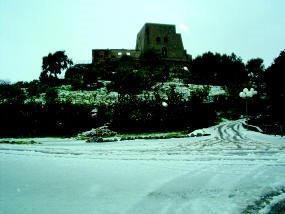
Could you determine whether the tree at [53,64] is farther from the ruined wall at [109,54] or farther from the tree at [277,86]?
the tree at [277,86]

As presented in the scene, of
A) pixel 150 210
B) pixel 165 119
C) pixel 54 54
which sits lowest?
pixel 150 210

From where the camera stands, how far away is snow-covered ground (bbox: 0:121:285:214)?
5.75 m

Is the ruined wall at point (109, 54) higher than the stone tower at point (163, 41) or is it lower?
lower

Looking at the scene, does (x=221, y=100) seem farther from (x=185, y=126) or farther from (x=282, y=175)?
(x=282, y=175)

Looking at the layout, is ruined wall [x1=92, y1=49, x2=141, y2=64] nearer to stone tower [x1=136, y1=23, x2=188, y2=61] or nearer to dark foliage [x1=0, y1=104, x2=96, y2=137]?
stone tower [x1=136, y1=23, x2=188, y2=61]

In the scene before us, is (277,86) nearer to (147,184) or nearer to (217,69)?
(147,184)

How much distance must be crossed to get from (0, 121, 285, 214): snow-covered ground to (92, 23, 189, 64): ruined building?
5646 cm

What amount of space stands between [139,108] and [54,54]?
3500 centimetres

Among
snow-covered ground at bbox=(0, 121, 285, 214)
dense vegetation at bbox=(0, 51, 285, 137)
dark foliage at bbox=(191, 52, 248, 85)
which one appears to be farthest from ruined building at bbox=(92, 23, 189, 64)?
snow-covered ground at bbox=(0, 121, 285, 214)

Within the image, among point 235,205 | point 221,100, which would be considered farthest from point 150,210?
point 221,100

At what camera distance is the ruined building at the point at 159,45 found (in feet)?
217

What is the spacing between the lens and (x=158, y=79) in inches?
2095

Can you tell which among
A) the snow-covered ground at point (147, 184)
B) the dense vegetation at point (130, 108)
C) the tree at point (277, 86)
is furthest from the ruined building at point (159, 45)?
the snow-covered ground at point (147, 184)

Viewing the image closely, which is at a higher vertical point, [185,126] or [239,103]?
[239,103]
